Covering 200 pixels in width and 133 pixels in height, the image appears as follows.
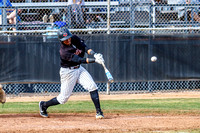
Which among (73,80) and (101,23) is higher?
(101,23)

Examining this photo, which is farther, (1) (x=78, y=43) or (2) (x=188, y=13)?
(2) (x=188, y=13)

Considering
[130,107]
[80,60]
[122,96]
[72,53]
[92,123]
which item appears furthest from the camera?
[122,96]

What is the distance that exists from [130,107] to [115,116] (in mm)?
1635

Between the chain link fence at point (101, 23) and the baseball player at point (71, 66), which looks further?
the chain link fence at point (101, 23)

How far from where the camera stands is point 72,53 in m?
7.51

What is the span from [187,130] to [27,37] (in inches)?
306

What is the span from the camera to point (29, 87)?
1326 centimetres

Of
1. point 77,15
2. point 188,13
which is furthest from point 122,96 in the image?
point 188,13

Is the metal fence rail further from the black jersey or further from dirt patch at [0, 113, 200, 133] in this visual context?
dirt patch at [0, 113, 200, 133]

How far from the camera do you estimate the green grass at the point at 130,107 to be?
934 cm

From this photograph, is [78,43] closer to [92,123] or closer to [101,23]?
[92,123]

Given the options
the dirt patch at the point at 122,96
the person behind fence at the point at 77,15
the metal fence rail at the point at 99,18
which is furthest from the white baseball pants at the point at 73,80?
the person behind fence at the point at 77,15

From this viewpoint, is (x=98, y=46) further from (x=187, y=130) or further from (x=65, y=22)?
(x=187, y=130)

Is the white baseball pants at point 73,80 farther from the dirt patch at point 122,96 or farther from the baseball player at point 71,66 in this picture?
the dirt patch at point 122,96
